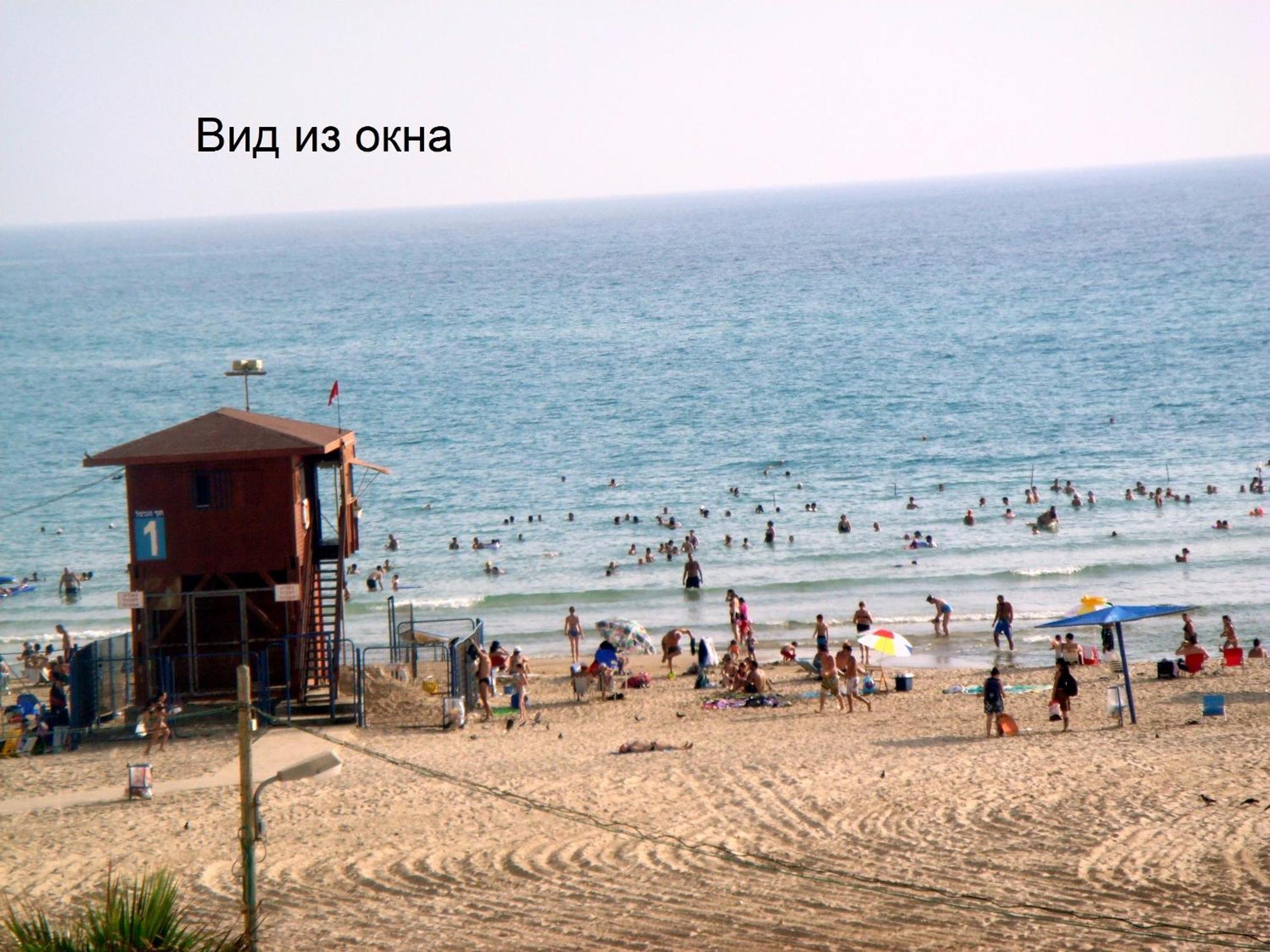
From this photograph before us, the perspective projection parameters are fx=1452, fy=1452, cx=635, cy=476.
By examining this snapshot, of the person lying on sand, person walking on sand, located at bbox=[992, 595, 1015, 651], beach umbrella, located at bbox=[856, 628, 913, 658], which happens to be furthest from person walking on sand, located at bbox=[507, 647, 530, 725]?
person walking on sand, located at bbox=[992, 595, 1015, 651]

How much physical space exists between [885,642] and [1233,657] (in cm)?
712

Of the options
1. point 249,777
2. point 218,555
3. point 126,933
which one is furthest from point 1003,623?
point 126,933

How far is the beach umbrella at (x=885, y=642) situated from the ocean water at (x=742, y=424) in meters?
6.06

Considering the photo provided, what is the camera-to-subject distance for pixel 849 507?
161 feet

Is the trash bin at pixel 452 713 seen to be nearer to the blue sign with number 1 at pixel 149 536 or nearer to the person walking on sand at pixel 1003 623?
the blue sign with number 1 at pixel 149 536

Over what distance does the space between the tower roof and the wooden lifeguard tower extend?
0.02 meters

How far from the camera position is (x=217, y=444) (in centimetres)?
2323

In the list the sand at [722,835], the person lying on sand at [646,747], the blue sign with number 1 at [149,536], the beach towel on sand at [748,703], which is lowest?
the sand at [722,835]

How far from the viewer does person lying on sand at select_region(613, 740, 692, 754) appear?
2027 cm

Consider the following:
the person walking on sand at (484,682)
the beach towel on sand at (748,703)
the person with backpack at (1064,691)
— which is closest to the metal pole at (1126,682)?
the person with backpack at (1064,691)

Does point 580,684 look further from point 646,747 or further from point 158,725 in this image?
point 158,725

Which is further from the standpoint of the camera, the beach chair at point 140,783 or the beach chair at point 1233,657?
the beach chair at point 1233,657

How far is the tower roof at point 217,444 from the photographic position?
900 inches

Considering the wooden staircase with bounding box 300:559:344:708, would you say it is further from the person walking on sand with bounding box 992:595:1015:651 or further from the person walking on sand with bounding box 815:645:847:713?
the person walking on sand with bounding box 992:595:1015:651
